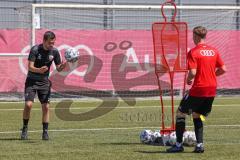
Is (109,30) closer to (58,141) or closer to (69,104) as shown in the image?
(69,104)

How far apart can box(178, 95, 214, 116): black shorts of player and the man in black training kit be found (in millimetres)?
3206

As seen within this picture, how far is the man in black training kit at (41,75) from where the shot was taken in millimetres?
14680

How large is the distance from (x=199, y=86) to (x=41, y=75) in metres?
3.87

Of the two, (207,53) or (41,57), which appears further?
(41,57)

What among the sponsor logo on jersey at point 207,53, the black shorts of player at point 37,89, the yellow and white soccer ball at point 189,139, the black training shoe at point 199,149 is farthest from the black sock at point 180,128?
the black shorts of player at point 37,89

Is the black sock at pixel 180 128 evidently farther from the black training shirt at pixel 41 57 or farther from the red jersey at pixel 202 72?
the black training shirt at pixel 41 57

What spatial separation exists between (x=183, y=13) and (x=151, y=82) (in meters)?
3.41

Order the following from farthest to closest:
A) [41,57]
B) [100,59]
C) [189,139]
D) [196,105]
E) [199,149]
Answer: [100,59] < [41,57] < [189,139] < [196,105] < [199,149]

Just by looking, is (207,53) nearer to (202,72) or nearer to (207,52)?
(207,52)

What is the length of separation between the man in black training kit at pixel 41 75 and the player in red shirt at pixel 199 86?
10.5ft

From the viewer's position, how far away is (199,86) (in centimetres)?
1241

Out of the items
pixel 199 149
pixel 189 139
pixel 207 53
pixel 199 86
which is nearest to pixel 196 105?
pixel 199 86

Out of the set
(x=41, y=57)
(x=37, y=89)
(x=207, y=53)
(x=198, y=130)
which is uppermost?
(x=207, y=53)

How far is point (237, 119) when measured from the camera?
19453 mm
